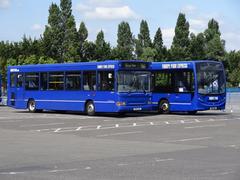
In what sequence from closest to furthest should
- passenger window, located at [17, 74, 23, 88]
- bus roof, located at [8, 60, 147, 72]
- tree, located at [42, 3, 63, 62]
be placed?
bus roof, located at [8, 60, 147, 72], passenger window, located at [17, 74, 23, 88], tree, located at [42, 3, 63, 62]

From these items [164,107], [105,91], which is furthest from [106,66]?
[164,107]

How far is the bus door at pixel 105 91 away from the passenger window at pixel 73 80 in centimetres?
167

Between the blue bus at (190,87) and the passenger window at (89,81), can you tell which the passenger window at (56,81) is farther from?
the blue bus at (190,87)

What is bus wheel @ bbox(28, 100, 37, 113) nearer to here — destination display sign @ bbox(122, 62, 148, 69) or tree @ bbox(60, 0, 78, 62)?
destination display sign @ bbox(122, 62, 148, 69)

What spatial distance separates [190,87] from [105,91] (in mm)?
4471

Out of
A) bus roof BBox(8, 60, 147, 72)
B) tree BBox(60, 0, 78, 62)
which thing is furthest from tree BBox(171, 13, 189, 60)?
bus roof BBox(8, 60, 147, 72)

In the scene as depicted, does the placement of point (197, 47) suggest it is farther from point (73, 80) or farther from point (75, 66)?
point (75, 66)

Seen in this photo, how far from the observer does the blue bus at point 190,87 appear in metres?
30.1

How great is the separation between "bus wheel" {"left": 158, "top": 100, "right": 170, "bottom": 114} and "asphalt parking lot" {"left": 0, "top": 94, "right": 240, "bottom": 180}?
8.81 m

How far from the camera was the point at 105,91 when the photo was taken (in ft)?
96.1

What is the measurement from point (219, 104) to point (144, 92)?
13.6ft

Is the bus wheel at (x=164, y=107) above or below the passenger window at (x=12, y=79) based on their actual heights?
below

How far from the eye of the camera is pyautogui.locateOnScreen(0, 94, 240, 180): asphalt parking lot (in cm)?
1057

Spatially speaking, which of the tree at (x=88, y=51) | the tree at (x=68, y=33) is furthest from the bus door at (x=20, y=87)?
the tree at (x=88, y=51)
